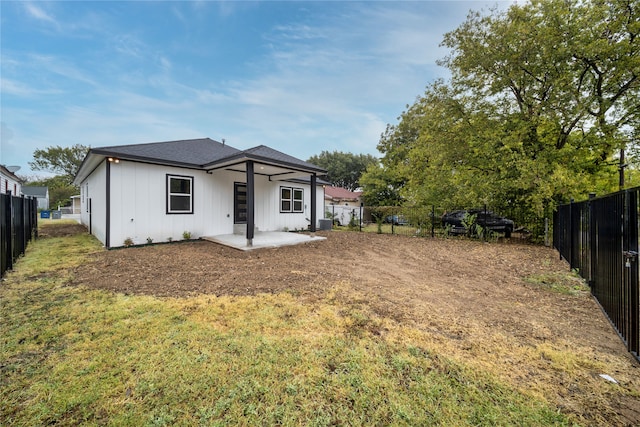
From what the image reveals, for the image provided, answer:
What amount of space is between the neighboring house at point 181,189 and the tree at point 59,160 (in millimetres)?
39624

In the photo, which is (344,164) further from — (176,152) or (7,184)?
(7,184)

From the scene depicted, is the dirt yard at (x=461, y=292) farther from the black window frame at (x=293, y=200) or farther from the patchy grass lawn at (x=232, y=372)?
the black window frame at (x=293, y=200)

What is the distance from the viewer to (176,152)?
365 inches

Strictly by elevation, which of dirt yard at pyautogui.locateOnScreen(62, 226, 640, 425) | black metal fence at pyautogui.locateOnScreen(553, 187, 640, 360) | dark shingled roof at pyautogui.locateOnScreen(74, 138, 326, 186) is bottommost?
dirt yard at pyautogui.locateOnScreen(62, 226, 640, 425)

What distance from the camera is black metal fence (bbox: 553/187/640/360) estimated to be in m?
2.43

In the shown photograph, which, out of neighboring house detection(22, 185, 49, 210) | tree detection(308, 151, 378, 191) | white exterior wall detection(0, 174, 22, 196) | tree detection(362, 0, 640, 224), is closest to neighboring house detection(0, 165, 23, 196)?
white exterior wall detection(0, 174, 22, 196)

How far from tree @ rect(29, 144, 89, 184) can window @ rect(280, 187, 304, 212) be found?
137 feet

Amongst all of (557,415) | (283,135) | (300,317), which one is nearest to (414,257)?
(300,317)

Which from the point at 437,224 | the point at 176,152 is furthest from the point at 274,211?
the point at 437,224

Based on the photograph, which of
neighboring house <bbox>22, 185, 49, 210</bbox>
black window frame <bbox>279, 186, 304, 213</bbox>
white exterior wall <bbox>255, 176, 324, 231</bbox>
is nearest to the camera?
white exterior wall <bbox>255, 176, 324, 231</bbox>

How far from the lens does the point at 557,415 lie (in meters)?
1.73

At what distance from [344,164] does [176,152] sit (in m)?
27.6

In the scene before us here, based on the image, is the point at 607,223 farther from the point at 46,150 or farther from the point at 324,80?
the point at 46,150

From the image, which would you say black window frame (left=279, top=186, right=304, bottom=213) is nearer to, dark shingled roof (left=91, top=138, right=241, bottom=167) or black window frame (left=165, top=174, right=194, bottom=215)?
dark shingled roof (left=91, top=138, right=241, bottom=167)
